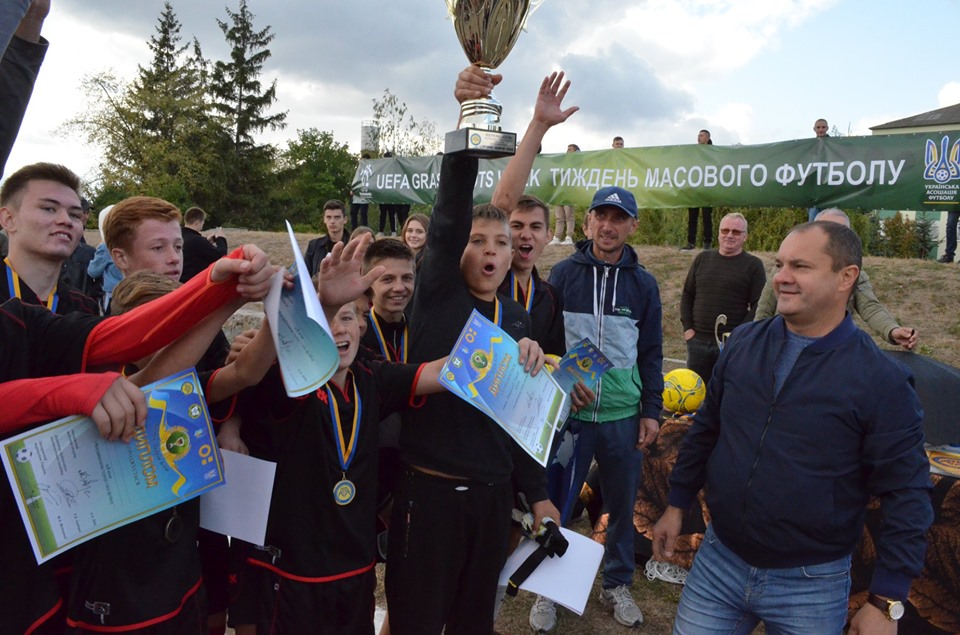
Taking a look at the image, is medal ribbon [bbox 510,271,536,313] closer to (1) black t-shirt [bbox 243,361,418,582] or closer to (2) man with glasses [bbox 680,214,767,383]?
A: (1) black t-shirt [bbox 243,361,418,582]

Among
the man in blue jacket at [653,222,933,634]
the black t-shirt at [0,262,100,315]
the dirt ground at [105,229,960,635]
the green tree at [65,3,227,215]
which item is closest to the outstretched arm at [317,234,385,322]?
the black t-shirt at [0,262,100,315]

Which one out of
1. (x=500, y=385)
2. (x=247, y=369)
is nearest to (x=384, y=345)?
(x=500, y=385)

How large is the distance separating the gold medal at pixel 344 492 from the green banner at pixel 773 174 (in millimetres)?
9343

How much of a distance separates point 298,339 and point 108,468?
2.04ft

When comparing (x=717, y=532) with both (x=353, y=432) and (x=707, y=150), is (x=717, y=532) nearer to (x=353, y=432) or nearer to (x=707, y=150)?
(x=353, y=432)

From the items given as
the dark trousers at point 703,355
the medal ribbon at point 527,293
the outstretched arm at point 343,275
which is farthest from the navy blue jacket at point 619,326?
the dark trousers at point 703,355

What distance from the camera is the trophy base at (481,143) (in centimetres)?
213

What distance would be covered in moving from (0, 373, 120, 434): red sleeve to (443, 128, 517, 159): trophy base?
48.9 inches

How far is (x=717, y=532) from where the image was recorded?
2.34 metres

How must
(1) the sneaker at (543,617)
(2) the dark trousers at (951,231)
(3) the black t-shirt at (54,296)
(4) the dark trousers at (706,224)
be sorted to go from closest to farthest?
(3) the black t-shirt at (54,296) → (1) the sneaker at (543,617) → (2) the dark trousers at (951,231) → (4) the dark trousers at (706,224)

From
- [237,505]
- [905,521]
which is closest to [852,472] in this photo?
[905,521]

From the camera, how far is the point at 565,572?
2.51 m

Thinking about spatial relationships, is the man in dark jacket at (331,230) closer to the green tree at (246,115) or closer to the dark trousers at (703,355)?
the dark trousers at (703,355)

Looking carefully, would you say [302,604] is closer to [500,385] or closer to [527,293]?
[500,385]
